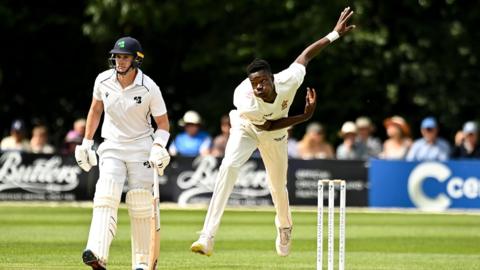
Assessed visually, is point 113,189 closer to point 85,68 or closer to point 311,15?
point 311,15

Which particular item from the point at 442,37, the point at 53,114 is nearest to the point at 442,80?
the point at 442,37

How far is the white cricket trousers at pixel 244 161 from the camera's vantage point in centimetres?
948

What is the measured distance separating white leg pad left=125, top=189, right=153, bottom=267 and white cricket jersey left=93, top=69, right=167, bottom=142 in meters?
0.41

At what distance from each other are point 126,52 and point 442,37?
16.6 meters

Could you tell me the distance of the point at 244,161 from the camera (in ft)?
31.6

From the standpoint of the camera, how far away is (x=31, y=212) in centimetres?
1720

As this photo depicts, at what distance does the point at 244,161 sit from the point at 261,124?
323 mm

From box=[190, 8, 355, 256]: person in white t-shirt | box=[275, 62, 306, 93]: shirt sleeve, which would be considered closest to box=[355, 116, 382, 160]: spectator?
box=[190, 8, 355, 256]: person in white t-shirt

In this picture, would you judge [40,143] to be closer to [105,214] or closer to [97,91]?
[97,91]

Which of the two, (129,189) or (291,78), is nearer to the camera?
(129,189)

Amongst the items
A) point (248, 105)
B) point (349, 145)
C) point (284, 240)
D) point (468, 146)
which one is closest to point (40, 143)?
point (349, 145)

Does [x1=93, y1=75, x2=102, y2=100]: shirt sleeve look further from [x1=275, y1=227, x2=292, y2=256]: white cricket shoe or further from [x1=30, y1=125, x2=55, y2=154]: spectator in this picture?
[x1=30, y1=125, x2=55, y2=154]: spectator

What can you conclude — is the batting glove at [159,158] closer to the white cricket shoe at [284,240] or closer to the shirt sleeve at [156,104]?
the shirt sleeve at [156,104]

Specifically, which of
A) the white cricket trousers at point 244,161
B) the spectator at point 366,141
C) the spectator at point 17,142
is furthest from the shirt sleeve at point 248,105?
the spectator at point 17,142
